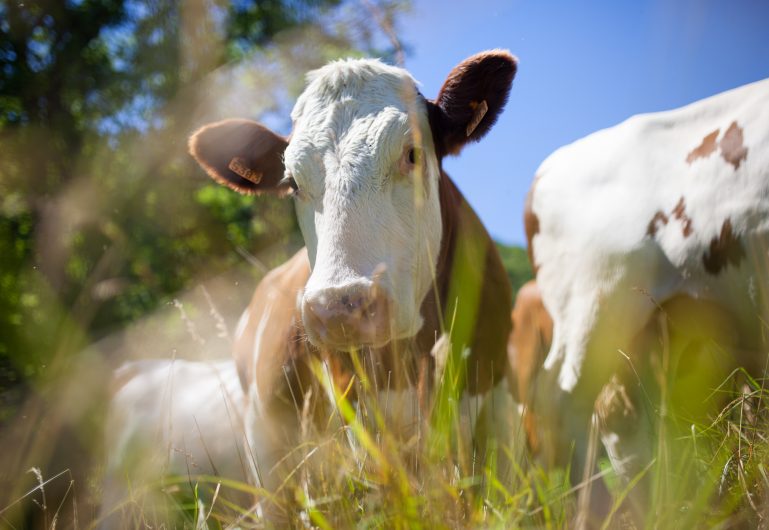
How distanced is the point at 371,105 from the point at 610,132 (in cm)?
140

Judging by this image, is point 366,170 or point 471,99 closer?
point 366,170

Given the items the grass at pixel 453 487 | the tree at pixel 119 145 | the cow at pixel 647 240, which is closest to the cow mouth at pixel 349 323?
the grass at pixel 453 487

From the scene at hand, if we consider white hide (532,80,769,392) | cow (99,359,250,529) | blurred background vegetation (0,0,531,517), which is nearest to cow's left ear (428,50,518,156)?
white hide (532,80,769,392)

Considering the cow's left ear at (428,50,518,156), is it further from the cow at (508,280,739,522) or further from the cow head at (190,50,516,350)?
the cow at (508,280,739,522)

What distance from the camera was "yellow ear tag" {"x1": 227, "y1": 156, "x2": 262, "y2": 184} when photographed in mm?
3309

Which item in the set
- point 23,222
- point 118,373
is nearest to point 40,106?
point 23,222

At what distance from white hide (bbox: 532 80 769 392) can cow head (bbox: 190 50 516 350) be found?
2.28ft

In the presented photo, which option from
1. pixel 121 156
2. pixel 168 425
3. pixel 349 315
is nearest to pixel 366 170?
pixel 349 315

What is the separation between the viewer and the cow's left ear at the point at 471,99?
2.92 metres

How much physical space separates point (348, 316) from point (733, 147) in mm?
1801

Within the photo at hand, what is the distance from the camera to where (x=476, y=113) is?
2.99m

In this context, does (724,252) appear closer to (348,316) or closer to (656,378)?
(656,378)

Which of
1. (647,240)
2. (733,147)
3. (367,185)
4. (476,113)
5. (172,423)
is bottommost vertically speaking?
(172,423)

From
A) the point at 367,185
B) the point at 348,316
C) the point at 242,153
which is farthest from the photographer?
the point at 242,153
